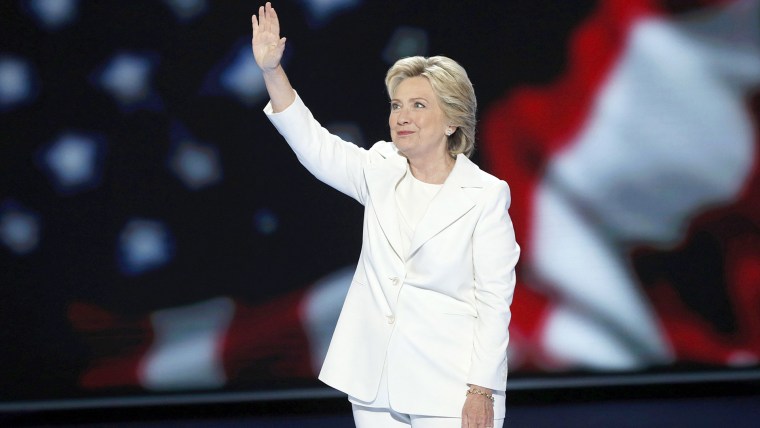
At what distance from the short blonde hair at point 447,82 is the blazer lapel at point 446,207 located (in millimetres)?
122

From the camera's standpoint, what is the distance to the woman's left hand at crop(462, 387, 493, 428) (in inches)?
69.1

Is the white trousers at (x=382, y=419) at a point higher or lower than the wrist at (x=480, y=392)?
lower

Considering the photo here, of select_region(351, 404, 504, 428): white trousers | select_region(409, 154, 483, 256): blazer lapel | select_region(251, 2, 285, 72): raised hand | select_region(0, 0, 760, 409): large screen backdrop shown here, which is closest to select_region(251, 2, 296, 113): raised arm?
select_region(251, 2, 285, 72): raised hand

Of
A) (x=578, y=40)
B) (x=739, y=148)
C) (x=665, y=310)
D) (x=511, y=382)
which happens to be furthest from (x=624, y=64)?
(x=511, y=382)

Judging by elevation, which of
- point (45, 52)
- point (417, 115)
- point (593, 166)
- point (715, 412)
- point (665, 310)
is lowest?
point (715, 412)

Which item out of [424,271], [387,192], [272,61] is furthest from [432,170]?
[272,61]

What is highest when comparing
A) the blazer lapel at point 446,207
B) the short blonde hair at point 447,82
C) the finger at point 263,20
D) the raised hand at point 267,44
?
the finger at point 263,20

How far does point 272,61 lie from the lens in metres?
1.88

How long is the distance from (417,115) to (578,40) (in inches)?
85.9

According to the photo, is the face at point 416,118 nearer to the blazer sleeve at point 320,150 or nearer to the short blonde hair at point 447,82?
the short blonde hair at point 447,82

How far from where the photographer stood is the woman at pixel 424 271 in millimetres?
1779

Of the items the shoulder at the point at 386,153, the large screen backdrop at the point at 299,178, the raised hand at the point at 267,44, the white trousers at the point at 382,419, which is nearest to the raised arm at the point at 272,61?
the raised hand at the point at 267,44

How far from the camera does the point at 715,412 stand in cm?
384

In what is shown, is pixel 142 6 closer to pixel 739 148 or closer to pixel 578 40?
pixel 578 40
